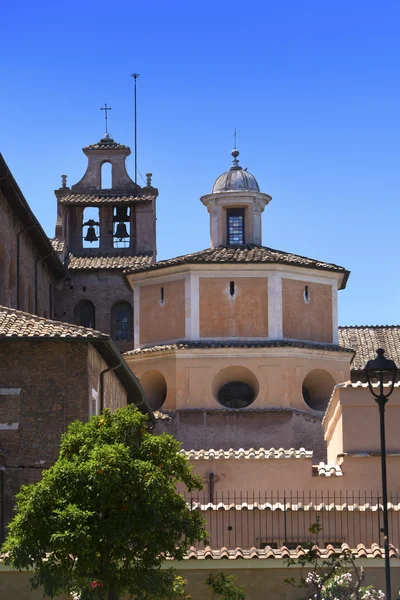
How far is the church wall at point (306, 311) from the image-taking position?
45750 millimetres

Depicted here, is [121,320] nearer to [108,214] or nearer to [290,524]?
[108,214]

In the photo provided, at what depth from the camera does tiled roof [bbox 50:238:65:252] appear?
56.4m

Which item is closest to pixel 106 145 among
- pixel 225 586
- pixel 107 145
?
pixel 107 145

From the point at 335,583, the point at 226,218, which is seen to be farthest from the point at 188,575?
the point at 226,218

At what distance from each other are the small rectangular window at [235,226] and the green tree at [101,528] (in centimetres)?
2635

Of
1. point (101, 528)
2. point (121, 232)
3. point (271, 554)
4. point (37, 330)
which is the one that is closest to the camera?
point (101, 528)

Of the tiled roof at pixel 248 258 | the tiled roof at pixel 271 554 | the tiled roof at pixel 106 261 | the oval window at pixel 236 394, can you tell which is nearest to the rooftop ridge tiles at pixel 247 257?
the tiled roof at pixel 248 258

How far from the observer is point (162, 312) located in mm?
46406

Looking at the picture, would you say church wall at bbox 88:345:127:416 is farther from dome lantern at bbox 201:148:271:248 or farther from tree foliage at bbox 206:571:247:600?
dome lantern at bbox 201:148:271:248

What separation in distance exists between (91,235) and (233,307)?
13.6m

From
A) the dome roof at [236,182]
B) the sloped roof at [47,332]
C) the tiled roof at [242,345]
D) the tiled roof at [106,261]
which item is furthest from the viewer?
the tiled roof at [106,261]

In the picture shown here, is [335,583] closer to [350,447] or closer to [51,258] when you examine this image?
[350,447]

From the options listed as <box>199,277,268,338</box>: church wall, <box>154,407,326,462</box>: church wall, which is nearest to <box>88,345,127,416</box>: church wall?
<box>154,407,326,462</box>: church wall

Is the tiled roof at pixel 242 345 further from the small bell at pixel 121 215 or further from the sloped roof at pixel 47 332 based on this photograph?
the small bell at pixel 121 215
